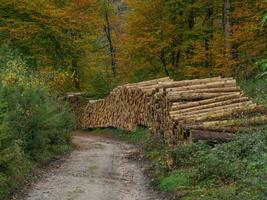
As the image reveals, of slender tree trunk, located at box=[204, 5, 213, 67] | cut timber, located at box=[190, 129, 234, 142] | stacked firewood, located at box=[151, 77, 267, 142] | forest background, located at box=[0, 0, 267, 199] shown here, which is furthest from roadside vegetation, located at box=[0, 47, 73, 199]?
slender tree trunk, located at box=[204, 5, 213, 67]

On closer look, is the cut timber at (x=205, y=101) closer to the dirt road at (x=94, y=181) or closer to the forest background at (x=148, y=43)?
the forest background at (x=148, y=43)

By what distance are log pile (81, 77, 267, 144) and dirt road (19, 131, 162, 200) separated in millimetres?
1882

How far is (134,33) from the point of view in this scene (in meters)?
31.6

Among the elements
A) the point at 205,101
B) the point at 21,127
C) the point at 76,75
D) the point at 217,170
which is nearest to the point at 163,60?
the point at 76,75

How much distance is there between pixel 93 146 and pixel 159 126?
14.8ft

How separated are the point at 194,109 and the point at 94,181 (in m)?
4.69

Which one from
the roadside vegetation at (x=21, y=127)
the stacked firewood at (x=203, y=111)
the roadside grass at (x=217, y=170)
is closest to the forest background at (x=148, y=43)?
the roadside vegetation at (x=21, y=127)

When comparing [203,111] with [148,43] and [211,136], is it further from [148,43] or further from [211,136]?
[148,43]

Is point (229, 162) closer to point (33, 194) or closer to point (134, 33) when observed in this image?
point (33, 194)

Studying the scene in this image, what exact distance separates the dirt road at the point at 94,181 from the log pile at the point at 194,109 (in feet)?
6.17

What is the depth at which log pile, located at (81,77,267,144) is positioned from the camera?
14.1 m

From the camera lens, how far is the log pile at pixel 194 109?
46.4 feet

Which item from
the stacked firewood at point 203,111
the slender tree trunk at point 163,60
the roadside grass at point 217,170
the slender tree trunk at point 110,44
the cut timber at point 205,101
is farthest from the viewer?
the slender tree trunk at point 110,44

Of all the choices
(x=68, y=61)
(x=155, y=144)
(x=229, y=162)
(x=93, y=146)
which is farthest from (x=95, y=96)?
(x=229, y=162)
